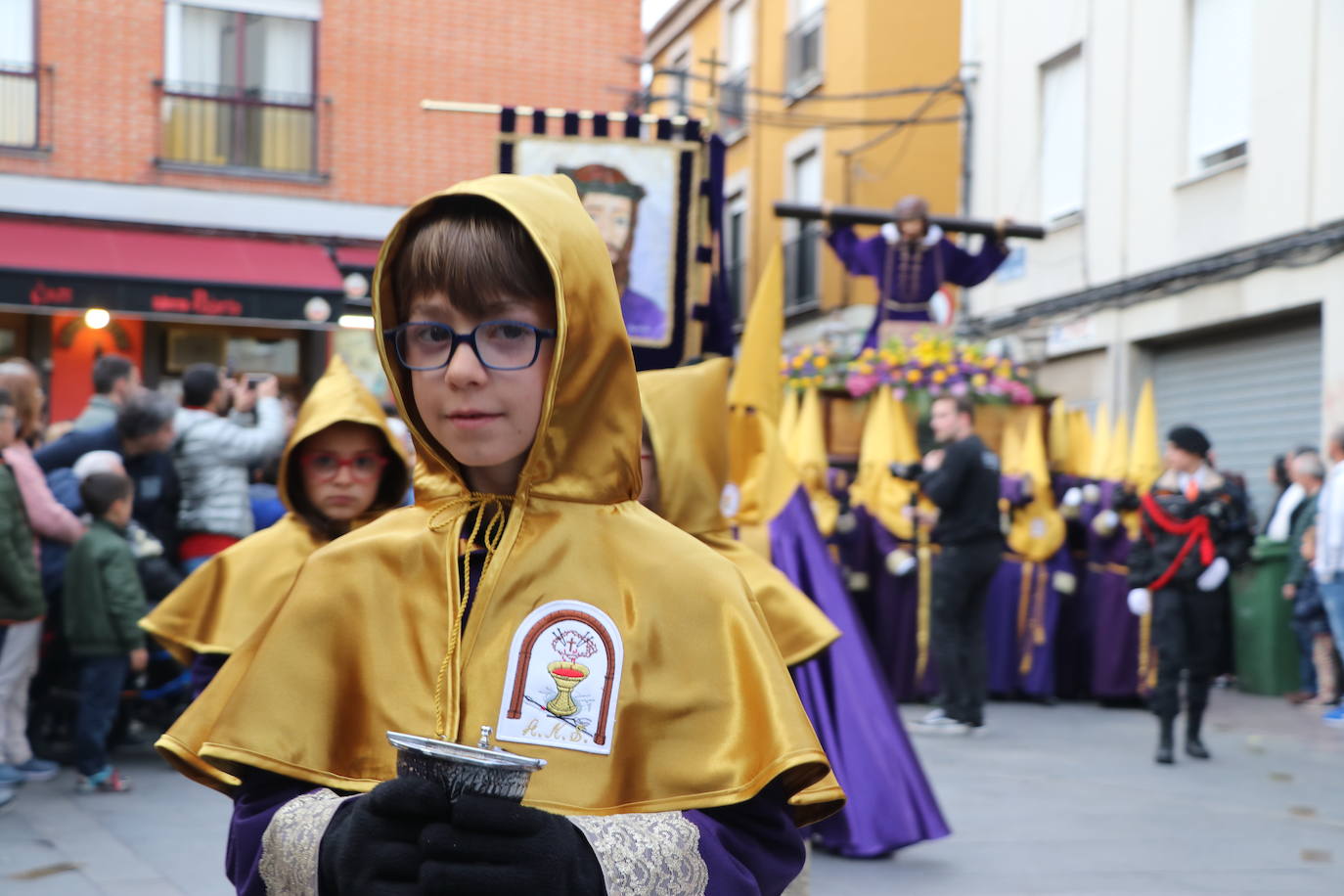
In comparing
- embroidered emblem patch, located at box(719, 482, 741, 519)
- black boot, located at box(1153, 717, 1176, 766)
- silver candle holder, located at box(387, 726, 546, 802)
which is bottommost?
black boot, located at box(1153, 717, 1176, 766)

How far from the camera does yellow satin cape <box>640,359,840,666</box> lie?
3.83 meters

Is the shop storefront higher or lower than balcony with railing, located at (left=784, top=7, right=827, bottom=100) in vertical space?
lower

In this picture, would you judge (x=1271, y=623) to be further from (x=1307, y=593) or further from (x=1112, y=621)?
(x=1112, y=621)

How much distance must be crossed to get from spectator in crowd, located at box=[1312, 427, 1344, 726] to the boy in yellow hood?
842 cm

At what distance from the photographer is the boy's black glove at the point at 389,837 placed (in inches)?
61.3

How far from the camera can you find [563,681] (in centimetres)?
179

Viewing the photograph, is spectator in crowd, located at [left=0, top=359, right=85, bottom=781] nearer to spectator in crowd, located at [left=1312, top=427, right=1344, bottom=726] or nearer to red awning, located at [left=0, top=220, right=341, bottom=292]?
spectator in crowd, located at [left=1312, top=427, right=1344, bottom=726]

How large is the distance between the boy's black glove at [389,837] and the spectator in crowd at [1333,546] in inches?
350

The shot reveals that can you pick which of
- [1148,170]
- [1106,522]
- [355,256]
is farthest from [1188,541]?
[355,256]

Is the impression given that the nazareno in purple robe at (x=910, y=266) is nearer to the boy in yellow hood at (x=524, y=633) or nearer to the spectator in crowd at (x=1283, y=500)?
the spectator in crowd at (x=1283, y=500)

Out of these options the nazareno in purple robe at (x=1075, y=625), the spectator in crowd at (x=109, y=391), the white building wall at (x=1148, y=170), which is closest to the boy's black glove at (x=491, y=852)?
the spectator in crowd at (x=109, y=391)

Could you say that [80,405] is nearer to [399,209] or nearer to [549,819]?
[399,209]

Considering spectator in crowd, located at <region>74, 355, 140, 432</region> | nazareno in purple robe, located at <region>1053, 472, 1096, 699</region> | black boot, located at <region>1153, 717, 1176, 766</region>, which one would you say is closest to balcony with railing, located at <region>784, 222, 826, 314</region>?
nazareno in purple robe, located at <region>1053, 472, 1096, 699</region>

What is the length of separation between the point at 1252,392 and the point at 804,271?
34.9ft
